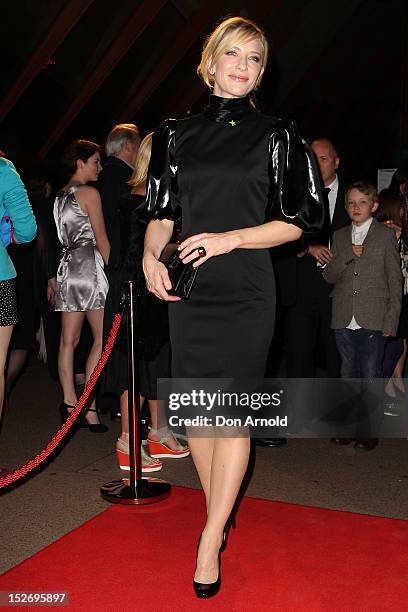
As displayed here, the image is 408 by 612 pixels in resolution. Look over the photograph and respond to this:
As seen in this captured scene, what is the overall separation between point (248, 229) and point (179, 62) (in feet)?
37.2

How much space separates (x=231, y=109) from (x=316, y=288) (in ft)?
7.50

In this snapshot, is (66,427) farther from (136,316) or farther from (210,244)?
(210,244)

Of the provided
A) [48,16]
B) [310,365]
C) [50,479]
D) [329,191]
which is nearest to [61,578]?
[50,479]

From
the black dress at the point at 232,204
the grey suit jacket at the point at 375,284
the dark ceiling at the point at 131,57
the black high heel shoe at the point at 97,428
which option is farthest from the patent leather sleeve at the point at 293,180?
the dark ceiling at the point at 131,57

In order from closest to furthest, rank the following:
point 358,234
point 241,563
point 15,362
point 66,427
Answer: point 241,563 < point 66,427 < point 358,234 < point 15,362

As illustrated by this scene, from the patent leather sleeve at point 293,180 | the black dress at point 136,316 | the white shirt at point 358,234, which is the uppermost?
the patent leather sleeve at point 293,180

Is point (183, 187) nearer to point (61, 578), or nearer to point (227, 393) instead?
point (227, 393)

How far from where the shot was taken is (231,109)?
243 centimetres

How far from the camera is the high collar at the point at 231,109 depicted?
2430 mm

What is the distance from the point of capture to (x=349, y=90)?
19.5 meters

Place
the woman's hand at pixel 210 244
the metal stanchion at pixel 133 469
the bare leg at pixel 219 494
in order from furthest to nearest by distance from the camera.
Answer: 1. the metal stanchion at pixel 133 469
2. the bare leg at pixel 219 494
3. the woman's hand at pixel 210 244

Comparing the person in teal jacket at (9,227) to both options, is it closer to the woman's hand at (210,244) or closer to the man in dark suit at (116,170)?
the man in dark suit at (116,170)

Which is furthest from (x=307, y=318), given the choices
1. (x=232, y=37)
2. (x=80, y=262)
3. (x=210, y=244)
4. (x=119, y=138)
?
(x=232, y=37)

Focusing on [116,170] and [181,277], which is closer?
[181,277]
